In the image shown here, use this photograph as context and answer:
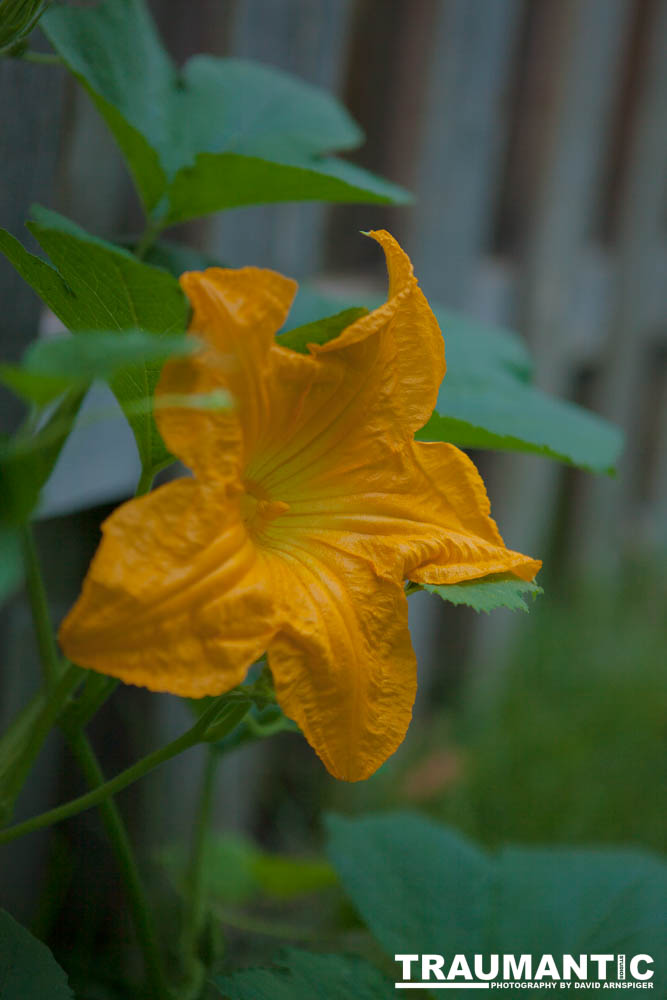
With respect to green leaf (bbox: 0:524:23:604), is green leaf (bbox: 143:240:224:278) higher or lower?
higher

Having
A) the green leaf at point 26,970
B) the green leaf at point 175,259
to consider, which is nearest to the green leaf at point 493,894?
the green leaf at point 26,970

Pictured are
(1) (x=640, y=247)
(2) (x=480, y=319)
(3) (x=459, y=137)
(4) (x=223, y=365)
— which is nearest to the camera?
(4) (x=223, y=365)

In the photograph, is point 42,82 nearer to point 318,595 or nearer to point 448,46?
point 318,595

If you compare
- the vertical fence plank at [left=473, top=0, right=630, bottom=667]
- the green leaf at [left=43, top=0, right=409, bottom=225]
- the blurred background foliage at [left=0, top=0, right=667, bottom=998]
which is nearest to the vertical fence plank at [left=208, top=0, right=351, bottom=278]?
the blurred background foliage at [left=0, top=0, right=667, bottom=998]

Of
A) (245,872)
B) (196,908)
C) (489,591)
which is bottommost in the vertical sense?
(245,872)

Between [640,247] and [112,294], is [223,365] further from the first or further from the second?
[640,247]

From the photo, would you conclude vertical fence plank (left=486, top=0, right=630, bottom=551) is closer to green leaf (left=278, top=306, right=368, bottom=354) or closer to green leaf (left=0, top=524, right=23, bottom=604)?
green leaf (left=278, top=306, right=368, bottom=354)

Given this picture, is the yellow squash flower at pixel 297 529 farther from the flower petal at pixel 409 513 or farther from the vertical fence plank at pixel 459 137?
the vertical fence plank at pixel 459 137

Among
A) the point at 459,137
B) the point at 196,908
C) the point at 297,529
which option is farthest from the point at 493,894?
the point at 459,137
